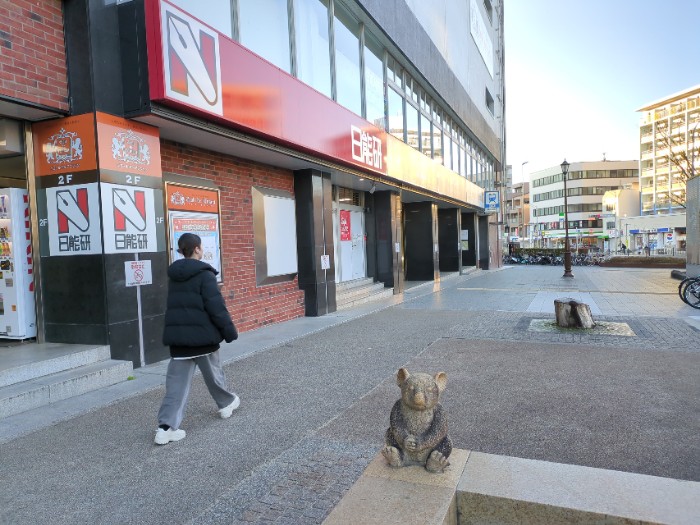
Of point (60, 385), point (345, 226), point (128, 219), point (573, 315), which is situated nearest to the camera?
point (60, 385)

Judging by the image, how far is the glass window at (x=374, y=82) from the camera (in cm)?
1282

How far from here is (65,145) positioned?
581 centimetres

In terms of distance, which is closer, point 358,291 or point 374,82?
point 358,291

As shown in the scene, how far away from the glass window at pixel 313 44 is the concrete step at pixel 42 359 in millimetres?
6565

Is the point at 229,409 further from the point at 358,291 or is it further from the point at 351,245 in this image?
the point at 351,245

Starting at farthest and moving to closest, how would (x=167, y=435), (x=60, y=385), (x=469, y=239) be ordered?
(x=469, y=239) < (x=60, y=385) < (x=167, y=435)

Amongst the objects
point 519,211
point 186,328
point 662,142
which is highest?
point 662,142

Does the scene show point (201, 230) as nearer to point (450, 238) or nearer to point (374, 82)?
point (374, 82)

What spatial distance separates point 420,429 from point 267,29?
26.6 ft

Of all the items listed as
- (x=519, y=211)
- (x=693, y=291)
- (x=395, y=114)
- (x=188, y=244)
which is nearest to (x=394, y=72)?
(x=395, y=114)

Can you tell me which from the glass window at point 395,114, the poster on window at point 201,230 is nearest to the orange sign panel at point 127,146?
the poster on window at point 201,230

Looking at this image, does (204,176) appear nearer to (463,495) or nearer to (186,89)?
(186,89)

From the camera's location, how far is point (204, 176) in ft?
26.1

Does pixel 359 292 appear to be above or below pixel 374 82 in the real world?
below
